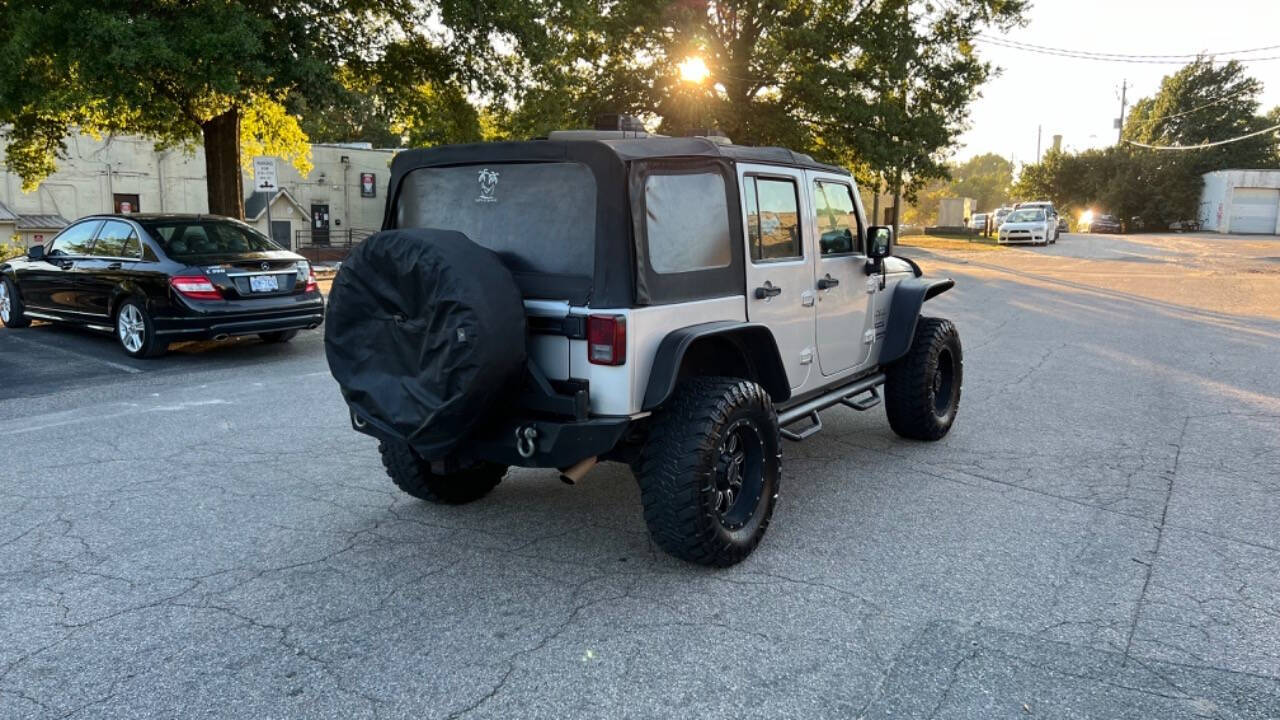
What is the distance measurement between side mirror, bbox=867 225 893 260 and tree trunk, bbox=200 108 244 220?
1247 cm

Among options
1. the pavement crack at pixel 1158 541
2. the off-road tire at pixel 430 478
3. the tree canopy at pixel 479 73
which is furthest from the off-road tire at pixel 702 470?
the tree canopy at pixel 479 73

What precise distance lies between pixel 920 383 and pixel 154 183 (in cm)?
3393

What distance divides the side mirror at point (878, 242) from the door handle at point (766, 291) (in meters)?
1.21

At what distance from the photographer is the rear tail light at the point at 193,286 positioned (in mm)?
8852

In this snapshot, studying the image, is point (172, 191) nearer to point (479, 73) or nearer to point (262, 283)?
point (479, 73)

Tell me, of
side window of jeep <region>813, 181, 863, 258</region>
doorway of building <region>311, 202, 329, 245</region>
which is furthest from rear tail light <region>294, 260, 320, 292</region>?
doorway of building <region>311, 202, 329, 245</region>

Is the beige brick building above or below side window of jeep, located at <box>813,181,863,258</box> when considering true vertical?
above

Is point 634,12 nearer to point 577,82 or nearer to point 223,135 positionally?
point 577,82

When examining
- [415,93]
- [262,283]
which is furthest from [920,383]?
[415,93]

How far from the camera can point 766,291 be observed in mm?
4488

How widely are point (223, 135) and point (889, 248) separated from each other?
42.6 feet

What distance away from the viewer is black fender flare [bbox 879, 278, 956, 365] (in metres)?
5.80

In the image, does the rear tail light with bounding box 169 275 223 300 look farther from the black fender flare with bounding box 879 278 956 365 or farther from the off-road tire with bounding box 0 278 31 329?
the black fender flare with bounding box 879 278 956 365

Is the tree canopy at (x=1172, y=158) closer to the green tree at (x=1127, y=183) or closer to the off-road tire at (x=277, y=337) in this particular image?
the green tree at (x=1127, y=183)
